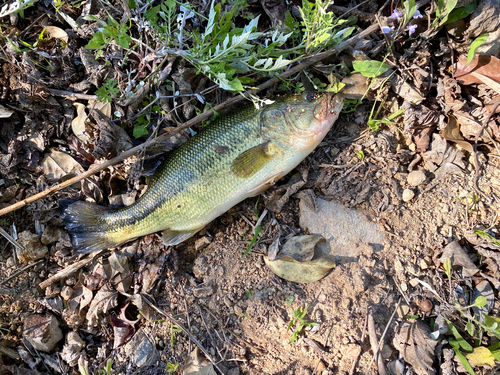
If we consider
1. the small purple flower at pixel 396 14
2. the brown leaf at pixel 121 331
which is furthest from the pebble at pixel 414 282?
the brown leaf at pixel 121 331

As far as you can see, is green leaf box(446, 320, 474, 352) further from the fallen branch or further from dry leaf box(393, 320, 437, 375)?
Result: the fallen branch

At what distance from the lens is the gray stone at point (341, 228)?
3.61 meters

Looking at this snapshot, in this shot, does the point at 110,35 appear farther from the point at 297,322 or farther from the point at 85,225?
the point at 297,322

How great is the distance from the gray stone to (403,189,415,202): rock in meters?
0.46

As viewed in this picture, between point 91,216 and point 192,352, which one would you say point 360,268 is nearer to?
point 192,352

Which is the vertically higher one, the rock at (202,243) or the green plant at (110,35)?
the green plant at (110,35)

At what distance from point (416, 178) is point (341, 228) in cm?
102

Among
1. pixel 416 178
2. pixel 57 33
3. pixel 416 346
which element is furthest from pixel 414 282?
pixel 57 33

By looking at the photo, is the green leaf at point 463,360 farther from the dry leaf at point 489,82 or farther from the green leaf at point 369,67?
the green leaf at point 369,67

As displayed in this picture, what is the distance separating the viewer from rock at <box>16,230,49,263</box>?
382 centimetres

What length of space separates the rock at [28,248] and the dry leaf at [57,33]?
2.35 m

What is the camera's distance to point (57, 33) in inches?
156

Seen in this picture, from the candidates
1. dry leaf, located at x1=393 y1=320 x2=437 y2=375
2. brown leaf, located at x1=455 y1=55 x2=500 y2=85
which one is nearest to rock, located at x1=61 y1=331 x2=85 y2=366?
dry leaf, located at x1=393 y1=320 x2=437 y2=375

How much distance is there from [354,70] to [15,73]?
13.1 feet
